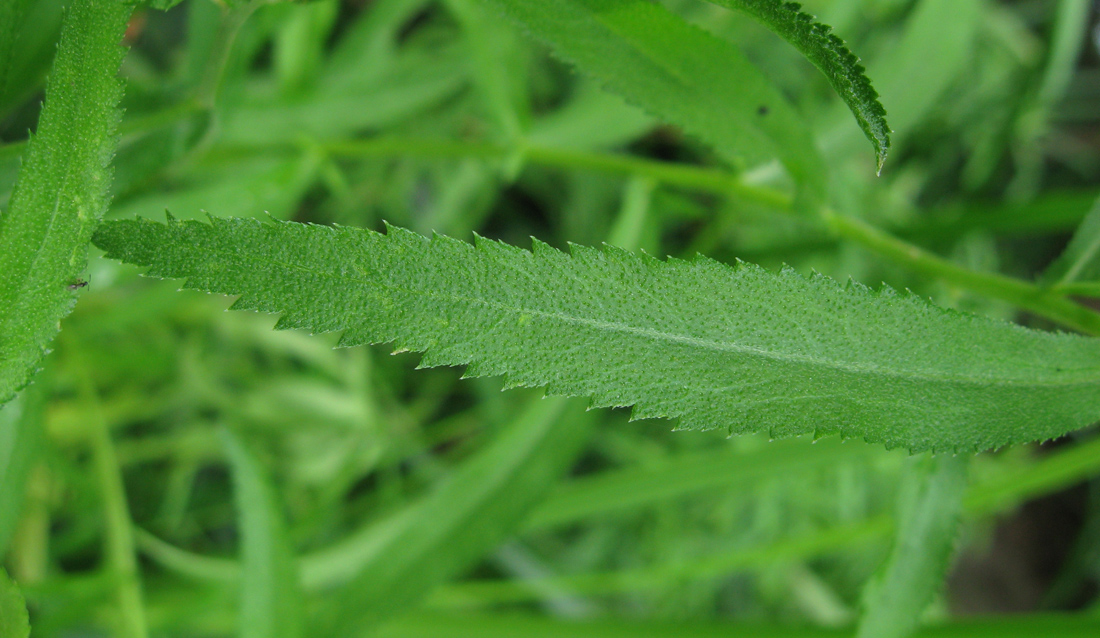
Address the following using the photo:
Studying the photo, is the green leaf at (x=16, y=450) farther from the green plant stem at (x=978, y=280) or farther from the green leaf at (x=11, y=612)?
the green plant stem at (x=978, y=280)

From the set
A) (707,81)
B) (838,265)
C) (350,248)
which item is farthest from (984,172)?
(350,248)

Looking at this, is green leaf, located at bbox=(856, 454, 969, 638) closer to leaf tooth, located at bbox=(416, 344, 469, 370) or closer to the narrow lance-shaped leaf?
the narrow lance-shaped leaf

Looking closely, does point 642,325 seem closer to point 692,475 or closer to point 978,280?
point 978,280

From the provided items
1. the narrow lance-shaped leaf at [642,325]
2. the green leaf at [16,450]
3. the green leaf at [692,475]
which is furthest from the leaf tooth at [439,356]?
the green leaf at [692,475]

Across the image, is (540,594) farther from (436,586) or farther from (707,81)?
(707,81)

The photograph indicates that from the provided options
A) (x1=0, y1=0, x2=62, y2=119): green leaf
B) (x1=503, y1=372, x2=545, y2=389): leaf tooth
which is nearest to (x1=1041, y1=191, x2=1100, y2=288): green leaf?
(x1=503, y1=372, x2=545, y2=389): leaf tooth

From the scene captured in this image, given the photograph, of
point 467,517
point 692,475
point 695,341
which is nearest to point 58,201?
point 695,341
